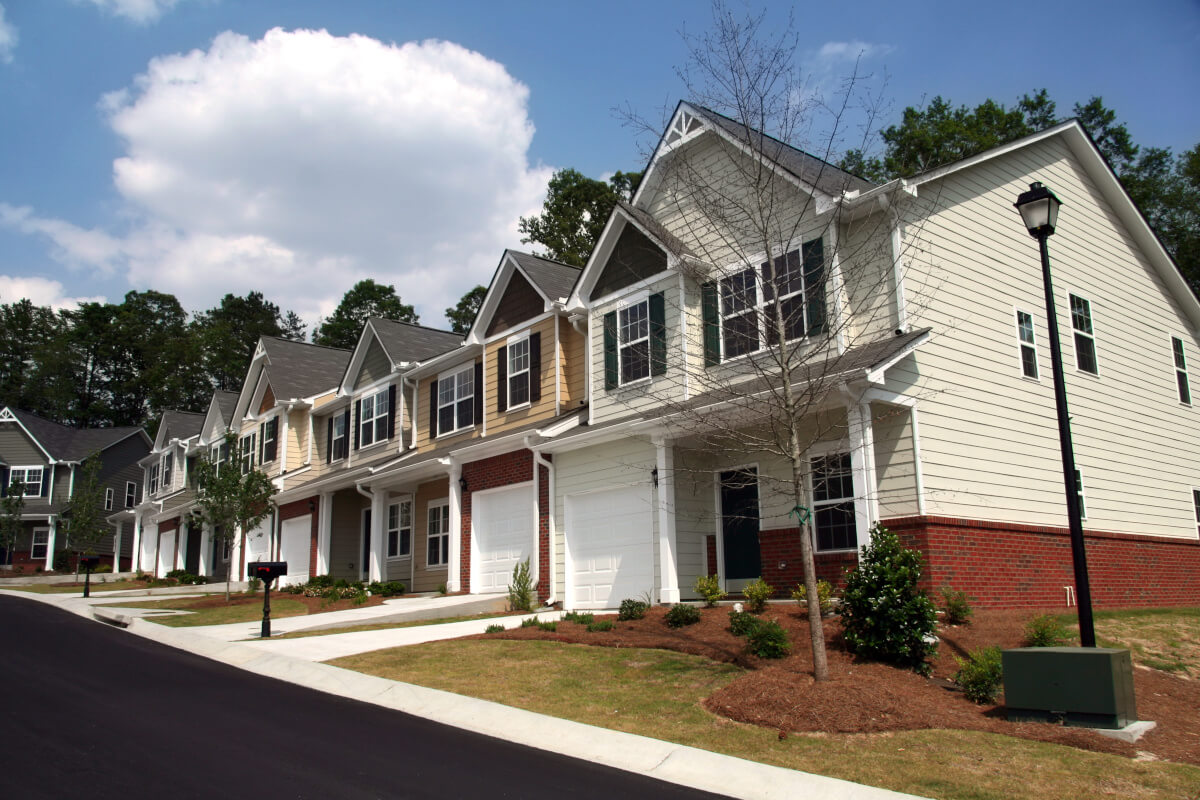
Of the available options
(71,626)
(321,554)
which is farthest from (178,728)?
(321,554)

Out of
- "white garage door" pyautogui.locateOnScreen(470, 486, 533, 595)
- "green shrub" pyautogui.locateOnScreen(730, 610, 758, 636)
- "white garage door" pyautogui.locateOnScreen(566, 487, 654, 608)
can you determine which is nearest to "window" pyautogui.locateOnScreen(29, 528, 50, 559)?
"white garage door" pyautogui.locateOnScreen(470, 486, 533, 595)

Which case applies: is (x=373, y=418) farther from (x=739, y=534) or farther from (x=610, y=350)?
(x=739, y=534)

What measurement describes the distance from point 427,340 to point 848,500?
1859 cm

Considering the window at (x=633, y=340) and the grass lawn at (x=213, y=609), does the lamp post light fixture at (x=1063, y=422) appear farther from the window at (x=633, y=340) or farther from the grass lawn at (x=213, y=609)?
the grass lawn at (x=213, y=609)

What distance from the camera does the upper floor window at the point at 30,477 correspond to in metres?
52.1

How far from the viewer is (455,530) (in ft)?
69.6

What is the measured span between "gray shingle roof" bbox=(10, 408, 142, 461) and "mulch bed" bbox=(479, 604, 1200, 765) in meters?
52.2

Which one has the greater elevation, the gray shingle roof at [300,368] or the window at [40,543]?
the gray shingle roof at [300,368]

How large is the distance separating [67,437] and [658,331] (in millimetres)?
51878

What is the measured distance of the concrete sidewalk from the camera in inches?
271

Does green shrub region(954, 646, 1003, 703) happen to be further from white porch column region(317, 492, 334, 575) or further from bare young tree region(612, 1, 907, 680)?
white porch column region(317, 492, 334, 575)

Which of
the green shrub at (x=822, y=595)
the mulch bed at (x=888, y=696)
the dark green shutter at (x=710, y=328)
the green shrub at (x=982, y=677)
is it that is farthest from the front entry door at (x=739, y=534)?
the green shrub at (x=982, y=677)

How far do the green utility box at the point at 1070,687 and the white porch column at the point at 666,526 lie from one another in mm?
7361

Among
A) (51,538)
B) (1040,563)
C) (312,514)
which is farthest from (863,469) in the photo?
(51,538)
